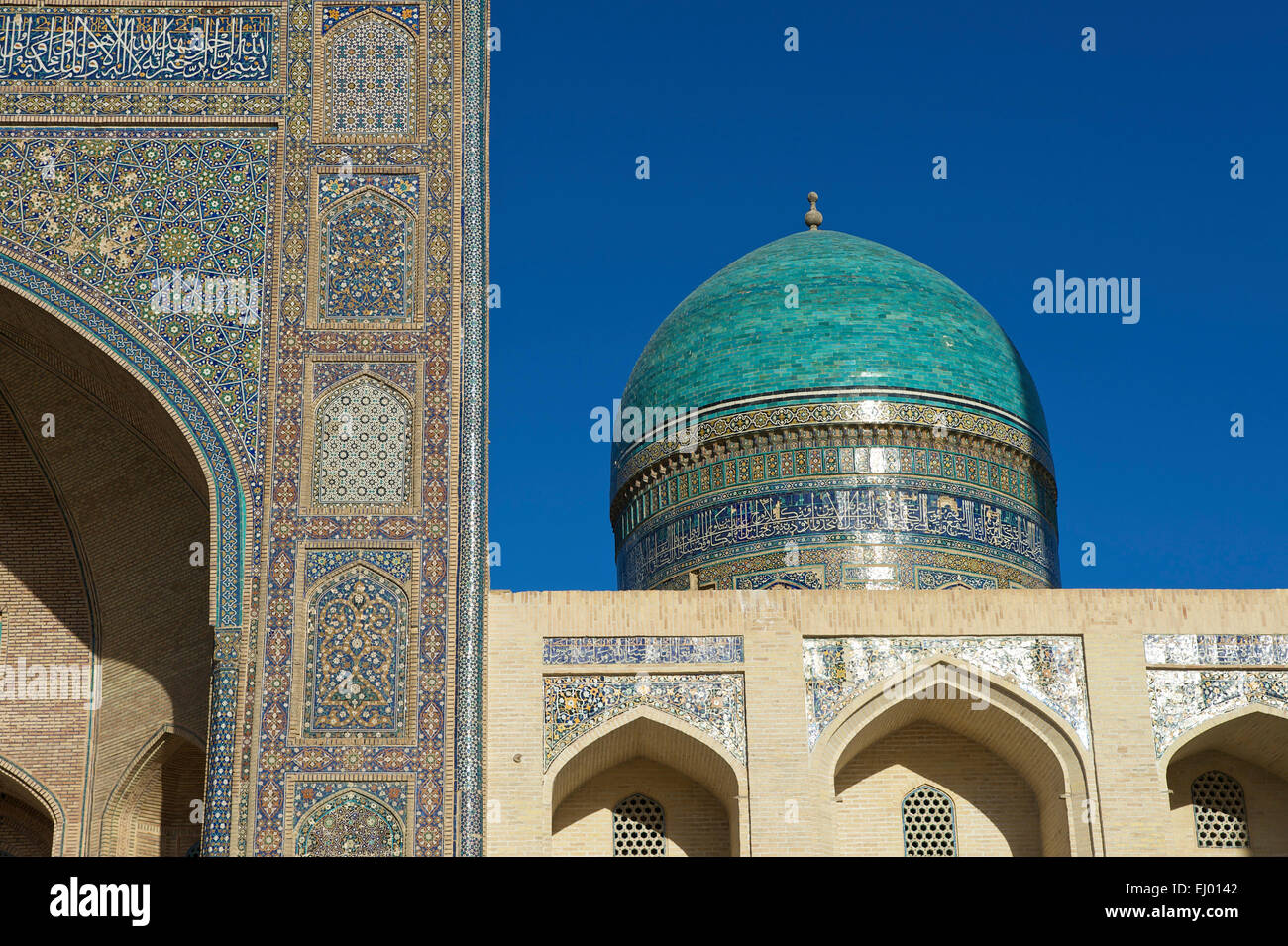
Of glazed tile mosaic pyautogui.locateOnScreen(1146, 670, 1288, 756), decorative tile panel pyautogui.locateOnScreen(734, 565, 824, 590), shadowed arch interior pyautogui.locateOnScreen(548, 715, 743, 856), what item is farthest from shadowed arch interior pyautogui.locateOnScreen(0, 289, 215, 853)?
glazed tile mosaic pyautogui.locateOnScreen(1146, 670, 1288, 756)

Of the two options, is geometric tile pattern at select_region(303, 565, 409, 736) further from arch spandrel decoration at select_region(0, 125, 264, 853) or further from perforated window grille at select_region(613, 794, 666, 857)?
perforated window grille at select_region(613, 794, 666, 857)

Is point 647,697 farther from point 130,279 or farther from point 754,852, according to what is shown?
point 130,279

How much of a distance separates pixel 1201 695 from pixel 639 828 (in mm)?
2956

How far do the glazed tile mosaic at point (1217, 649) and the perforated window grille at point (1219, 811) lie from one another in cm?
72

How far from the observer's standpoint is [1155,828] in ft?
31.4

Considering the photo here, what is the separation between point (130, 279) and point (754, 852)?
4.06m

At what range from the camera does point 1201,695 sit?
32.3ft

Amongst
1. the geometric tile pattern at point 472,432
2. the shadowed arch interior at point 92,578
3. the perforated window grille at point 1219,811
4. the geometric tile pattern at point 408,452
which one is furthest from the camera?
the perforated window grille at point 1219,811

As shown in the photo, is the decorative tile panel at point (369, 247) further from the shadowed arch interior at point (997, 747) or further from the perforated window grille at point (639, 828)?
the shadowed arch interior at point (997, 747)

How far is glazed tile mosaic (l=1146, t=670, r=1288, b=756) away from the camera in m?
9.79

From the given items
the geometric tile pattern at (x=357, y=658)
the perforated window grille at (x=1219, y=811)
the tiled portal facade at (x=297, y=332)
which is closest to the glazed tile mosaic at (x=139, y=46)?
the tiled portal facade at (x=297, y=332)

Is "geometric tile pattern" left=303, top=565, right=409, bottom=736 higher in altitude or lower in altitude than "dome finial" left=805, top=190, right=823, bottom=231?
lower

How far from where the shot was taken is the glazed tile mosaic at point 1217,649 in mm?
9898

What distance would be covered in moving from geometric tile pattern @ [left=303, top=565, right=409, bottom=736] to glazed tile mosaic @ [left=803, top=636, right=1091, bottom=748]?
224cm
